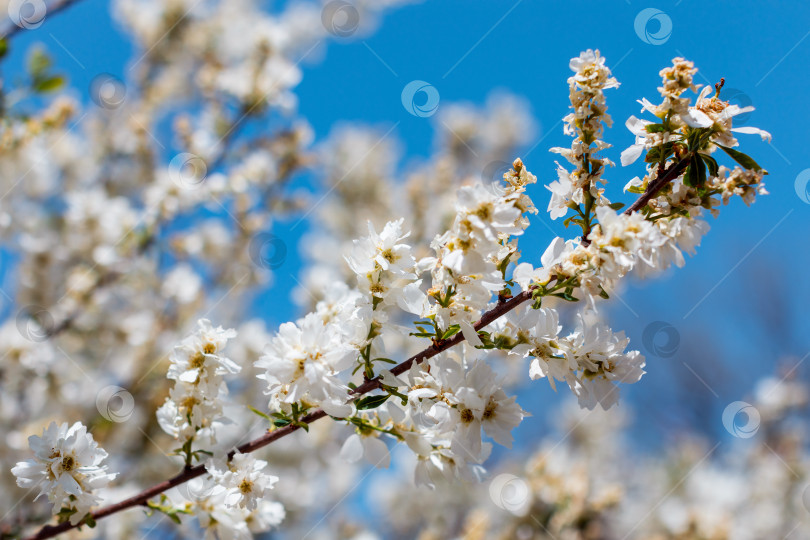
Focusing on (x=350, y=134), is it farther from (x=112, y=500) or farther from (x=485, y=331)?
(x=485, y=331)

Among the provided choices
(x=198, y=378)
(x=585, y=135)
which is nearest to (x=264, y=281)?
(x=198, y=378)

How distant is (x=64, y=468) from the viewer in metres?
1.24

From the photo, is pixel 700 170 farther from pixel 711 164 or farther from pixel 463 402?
pixel 463 402

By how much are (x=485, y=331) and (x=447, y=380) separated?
131mm

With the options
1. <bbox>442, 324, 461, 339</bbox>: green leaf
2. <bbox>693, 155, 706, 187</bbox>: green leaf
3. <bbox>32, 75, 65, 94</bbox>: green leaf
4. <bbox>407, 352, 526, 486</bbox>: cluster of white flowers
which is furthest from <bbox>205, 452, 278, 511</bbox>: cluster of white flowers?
<bbox>32, 75, 65, 94</bbox>: green leaf

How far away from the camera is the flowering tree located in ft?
3.69

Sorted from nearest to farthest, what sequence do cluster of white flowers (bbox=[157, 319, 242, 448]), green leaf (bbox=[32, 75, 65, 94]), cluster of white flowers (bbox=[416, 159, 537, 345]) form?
1. cluster of white flowers (bbox=[416, 159, 537, 345])
2. cluster of white flowers (bbox=[157, 319, 242, 448])
3. green leaf (bbox=[32, 75, 65, 94])

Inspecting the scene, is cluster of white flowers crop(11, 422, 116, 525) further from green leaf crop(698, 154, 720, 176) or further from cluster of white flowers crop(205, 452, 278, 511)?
green leaf crop(698, 154, 720, 176)

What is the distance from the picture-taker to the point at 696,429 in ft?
28.0

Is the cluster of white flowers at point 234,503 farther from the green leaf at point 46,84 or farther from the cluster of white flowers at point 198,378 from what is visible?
the green leaf at point 46,84

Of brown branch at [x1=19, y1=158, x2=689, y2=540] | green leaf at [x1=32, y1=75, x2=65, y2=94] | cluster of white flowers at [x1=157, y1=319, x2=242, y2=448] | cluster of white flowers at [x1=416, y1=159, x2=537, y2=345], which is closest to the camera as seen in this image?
cluster of white flowers at [x1=416, y1=159, x2=537, y2=345]

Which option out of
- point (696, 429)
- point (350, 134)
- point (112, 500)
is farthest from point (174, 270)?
point (696, 429)

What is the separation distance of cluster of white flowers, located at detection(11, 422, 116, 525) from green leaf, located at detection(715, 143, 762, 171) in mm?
1436

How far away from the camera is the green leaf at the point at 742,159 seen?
1.13 m
